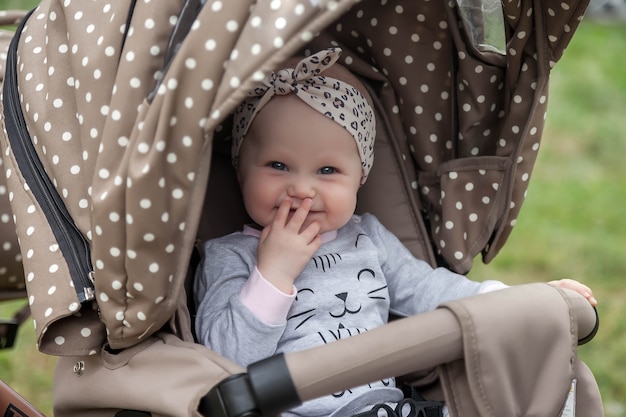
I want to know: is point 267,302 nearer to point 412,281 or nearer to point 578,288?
point 412,281

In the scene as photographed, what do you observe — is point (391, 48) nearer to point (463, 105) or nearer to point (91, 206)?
point (463, 105)

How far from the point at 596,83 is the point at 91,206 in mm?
3554

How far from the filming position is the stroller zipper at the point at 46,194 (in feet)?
4.46

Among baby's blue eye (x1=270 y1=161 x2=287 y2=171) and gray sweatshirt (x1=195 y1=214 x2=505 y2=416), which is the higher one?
baby's blue eye (x1=270 y1=161 x2=287 y2=171)

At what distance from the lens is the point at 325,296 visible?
1.63m

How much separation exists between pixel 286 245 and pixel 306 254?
38 mm

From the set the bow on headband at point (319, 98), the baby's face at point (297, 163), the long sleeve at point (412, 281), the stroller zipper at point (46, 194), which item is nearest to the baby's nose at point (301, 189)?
the baby's face at point (297, 163)

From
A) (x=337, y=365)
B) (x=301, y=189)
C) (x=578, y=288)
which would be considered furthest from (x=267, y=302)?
(x=578, y=288)

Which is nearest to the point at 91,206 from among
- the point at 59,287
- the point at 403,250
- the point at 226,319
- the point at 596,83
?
the point at 59,287

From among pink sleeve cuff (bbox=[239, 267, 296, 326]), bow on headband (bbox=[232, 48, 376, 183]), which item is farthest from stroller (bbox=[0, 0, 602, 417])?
bow on headband (bbox=[232, 48, 376, 183])

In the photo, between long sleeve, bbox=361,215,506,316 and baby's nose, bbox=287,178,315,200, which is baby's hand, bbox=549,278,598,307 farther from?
baby's nose, bbox=287,178,315,200

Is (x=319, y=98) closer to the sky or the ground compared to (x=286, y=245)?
closer to the sky

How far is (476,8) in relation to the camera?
176cm

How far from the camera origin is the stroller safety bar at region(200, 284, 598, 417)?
115 centimetres
